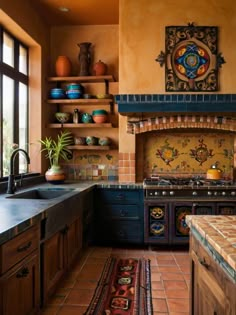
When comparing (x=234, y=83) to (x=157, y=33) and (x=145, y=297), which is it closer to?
(x=157, y=33)

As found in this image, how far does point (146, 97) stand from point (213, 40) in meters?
1.15

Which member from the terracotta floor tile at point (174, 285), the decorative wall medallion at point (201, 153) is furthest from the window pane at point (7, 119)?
the decorative wall medallion at point (201, 153)

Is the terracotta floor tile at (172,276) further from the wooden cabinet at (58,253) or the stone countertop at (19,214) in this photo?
the stone countertop at (19,214)

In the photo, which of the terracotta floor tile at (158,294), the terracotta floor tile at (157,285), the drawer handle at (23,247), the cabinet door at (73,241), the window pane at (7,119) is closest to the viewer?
the drawer handle at (23,247)

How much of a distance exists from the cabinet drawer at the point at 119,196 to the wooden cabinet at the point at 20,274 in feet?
6.11

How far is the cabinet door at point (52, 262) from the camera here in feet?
7.70

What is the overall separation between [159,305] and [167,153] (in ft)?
7.74

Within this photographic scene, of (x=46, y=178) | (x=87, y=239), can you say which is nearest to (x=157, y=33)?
(x=46, y=178)

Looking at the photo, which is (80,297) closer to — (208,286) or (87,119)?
(208,286)

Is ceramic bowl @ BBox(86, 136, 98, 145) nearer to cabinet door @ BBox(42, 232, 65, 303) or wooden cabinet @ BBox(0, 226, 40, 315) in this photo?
cabinet door @ BBox(42, 232, 65, 303)

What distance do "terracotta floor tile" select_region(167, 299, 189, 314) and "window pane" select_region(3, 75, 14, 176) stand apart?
2234 mm

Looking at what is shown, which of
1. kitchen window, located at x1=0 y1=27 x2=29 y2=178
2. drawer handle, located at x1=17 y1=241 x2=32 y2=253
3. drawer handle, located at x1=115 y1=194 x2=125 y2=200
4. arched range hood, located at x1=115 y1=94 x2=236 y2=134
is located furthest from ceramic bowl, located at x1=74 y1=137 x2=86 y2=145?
drawer handle, located at x1=17 y1=241 x2=32 y2=253

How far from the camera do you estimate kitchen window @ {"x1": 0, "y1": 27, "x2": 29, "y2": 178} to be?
3656mm

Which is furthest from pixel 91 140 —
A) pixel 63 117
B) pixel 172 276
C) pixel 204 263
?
pixel 204 263
